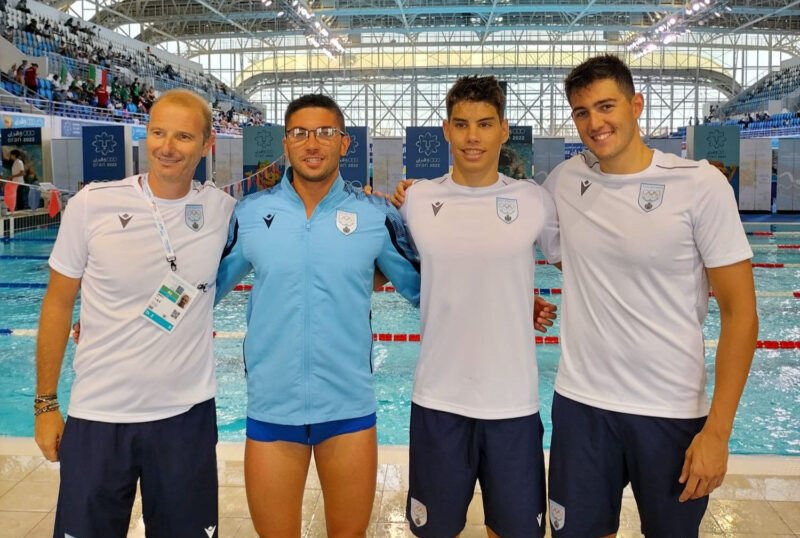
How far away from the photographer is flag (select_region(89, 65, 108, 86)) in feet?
76.6

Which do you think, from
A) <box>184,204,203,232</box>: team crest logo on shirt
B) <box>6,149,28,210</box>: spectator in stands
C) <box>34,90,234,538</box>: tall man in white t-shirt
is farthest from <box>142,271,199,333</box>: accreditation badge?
<box>6,149,28,210</box>: spectator in stands

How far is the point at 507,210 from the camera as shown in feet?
7.12

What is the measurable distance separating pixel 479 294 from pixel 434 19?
31.8 meters

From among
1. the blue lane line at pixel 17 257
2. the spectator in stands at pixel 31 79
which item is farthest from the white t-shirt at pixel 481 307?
the spectator in stands at pixel 31 79

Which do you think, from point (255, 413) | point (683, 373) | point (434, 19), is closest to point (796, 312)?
point (683, 373)

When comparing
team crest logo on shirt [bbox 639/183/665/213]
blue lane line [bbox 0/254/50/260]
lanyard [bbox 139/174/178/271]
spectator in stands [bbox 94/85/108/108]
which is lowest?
blue lane line [bbox 0/254/50/260]

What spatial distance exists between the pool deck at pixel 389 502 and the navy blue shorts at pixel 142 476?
754mm

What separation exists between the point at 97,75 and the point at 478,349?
81.4ft

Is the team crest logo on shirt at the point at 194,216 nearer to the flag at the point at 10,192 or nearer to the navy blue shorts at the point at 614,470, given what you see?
the navy blue shorts at the point at 614,470

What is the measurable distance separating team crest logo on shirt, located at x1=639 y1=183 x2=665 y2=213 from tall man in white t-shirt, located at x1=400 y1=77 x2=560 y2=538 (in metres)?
0.32

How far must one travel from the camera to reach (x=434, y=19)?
104 feet

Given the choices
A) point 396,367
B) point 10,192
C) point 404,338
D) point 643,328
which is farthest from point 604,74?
point 10,192

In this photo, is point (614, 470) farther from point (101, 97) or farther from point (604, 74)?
point (101, 97)

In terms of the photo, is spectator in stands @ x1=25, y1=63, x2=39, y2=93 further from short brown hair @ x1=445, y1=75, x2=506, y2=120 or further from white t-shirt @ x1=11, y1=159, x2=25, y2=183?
short brown hair @ x1=445, y1=75, x2=506, y2=120
